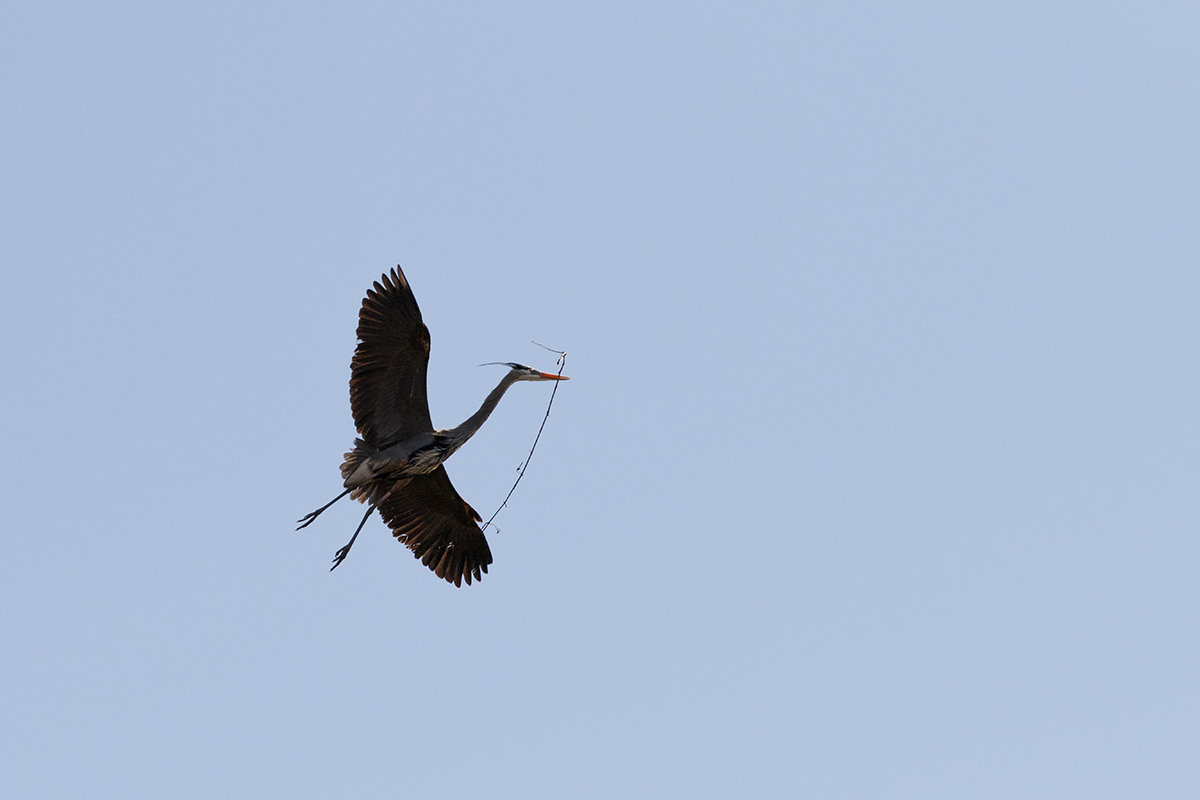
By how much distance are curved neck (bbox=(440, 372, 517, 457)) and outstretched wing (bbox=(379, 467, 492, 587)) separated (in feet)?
3.57

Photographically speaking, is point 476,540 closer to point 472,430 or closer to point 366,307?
point 472,430

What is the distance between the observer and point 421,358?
17109mm

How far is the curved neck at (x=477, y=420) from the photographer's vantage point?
17.5 m

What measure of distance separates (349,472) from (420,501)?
1791 mm

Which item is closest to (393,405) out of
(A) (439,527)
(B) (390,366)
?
A: (B) (390,366)

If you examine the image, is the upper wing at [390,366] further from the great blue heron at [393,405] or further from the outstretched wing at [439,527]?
the outstretched wing at [439,527]

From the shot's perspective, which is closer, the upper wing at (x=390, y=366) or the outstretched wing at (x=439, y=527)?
the upper wing at (x=390, y=366)


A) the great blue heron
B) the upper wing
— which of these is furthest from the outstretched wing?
the upper wing

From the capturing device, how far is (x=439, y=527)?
1916 cm

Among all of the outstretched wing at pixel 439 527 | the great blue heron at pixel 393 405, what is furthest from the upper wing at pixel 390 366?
the outstretched wing at pixel 439 527

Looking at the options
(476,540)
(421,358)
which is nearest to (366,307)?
(421,358)

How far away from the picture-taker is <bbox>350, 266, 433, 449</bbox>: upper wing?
1698 centimetres

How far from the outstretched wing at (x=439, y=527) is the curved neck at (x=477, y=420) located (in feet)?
3.57

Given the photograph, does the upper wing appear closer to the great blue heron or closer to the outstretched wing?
the great blue heron
